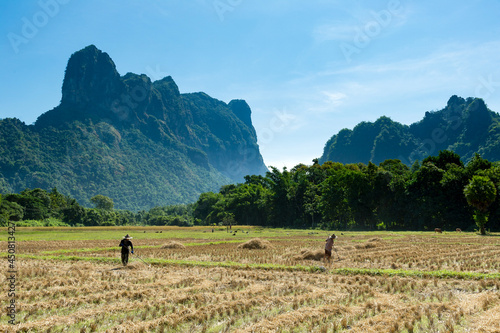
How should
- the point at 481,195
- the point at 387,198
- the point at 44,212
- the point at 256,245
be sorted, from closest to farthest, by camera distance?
the point at 256,245 < the point at 481,195 < the point at 387,198 < the point at 44,212

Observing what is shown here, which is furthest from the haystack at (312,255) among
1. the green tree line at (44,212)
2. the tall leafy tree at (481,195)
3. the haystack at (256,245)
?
the green tree line at (44,212)

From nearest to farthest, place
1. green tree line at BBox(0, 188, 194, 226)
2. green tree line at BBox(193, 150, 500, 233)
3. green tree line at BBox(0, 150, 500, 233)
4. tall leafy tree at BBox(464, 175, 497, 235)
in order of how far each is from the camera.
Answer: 1. tall leafy tree at BBox(464, 175, 497, 235)
2. green tree line at BBox(193, 150, 500, 233)
3. green tree line at BBox(0, 150, 500, 233)
4. green tree line at BBox(0, 188, 194, 226)

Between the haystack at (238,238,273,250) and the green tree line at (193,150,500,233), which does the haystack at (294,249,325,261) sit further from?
the green tree line at (193,150,500,233)

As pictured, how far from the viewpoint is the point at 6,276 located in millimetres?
13914

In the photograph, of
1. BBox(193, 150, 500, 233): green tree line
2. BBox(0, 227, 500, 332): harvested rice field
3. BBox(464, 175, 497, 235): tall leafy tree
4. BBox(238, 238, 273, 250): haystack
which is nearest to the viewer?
BBox(0, 227, 500, 332): harvested rice field

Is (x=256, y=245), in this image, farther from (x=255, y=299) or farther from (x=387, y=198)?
(x=387, y=198)

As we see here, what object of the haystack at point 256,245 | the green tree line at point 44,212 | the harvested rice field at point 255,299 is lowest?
the haystack at point 256,245

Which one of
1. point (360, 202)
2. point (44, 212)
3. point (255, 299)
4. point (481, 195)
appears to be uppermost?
point (481, 195)

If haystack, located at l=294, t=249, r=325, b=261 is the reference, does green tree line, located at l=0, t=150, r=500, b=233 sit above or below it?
above

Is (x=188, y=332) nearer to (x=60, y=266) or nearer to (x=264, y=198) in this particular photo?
(x=60, y=266)

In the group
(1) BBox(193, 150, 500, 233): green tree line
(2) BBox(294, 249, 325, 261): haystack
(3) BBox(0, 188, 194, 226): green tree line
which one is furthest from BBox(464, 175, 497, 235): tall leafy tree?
(3) BBox(0, 188, 194, 226): green tree line

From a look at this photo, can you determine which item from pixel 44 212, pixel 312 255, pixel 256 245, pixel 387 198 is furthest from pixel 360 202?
pixel 44 212

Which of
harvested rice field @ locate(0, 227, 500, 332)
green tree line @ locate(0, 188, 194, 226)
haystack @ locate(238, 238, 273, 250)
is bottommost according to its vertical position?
haystack @ locate(238, 238, 273, 250)

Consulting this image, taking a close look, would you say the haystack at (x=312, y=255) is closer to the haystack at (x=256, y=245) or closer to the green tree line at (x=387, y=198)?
the haystack at (x=256, y=245)
